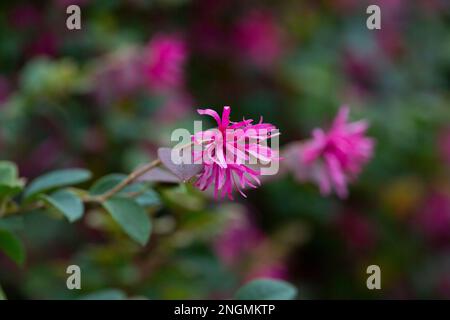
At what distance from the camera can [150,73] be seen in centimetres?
116

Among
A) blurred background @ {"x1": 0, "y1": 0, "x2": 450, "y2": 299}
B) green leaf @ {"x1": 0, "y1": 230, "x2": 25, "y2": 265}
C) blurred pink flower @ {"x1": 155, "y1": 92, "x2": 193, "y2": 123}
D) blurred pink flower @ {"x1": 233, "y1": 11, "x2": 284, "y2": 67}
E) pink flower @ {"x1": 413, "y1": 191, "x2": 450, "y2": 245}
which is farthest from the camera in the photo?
pink flower @ {"x1": 413, "y1": 191, "x2": 450, "y2": 245}

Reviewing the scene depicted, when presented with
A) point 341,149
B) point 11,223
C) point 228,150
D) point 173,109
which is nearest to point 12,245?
point 11,223

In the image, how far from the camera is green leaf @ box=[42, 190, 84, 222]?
0.69 m

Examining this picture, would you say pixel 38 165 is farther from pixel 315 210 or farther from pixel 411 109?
pixel 411 109

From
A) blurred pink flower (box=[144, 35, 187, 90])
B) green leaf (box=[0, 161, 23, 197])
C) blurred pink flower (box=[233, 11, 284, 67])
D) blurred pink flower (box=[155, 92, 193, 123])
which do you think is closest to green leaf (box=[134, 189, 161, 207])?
green leaf (box=[0, 161, 23, 197])

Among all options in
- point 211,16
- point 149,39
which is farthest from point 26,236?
point 211,16

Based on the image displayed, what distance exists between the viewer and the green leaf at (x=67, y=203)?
0.69m

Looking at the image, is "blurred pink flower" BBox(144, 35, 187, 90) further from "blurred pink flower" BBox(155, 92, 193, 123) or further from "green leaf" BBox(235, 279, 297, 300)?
"green leaf" BBox(235, 279, 297, 300)

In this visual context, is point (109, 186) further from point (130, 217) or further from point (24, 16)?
point (24, 16)

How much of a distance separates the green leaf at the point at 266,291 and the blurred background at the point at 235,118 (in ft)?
0.83

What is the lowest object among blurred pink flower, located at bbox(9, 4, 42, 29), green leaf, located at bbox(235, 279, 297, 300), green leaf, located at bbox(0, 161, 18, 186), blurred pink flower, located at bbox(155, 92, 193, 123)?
green leaf, located at bbox(235, 279, 297, 300)

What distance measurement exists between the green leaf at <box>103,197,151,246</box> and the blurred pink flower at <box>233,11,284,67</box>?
3.29 ft

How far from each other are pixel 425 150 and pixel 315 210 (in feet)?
1.16

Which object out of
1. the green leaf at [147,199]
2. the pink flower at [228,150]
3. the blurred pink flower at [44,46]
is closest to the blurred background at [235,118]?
the blurred pink flower at [44,46]
